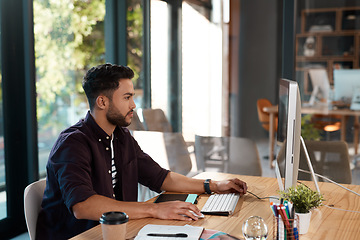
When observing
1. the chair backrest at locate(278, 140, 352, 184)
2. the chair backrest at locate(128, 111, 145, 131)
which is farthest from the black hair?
the chair backrest at locate(128, 111, 145, 131)

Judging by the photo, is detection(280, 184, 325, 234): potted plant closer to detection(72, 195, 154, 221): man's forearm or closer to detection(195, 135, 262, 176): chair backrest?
detection(72, 195, 154, 221): man's forearm

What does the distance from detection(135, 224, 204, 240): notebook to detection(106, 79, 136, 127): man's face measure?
0.64m

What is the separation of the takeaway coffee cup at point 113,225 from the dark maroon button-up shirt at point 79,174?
35cm

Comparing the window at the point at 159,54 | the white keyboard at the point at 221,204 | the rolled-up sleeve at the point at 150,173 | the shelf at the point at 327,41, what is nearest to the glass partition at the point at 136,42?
the window at the point at 159,54

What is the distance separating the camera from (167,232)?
1.48 metres

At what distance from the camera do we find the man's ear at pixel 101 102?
80.9 inches

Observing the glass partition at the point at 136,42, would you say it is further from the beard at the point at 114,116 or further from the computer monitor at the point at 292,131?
the computer monitor at the point at 292,131

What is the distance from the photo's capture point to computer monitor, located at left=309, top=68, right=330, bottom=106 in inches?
144

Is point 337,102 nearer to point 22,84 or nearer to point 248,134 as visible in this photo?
point 248,134

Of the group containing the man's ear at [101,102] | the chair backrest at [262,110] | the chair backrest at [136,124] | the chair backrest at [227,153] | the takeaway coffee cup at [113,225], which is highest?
the man's ear at [101,102]

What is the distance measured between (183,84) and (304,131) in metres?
1.09

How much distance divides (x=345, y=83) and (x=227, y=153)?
1096 mm

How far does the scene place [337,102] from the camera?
144 inches

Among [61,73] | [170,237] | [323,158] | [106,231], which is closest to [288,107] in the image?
[170,237]
